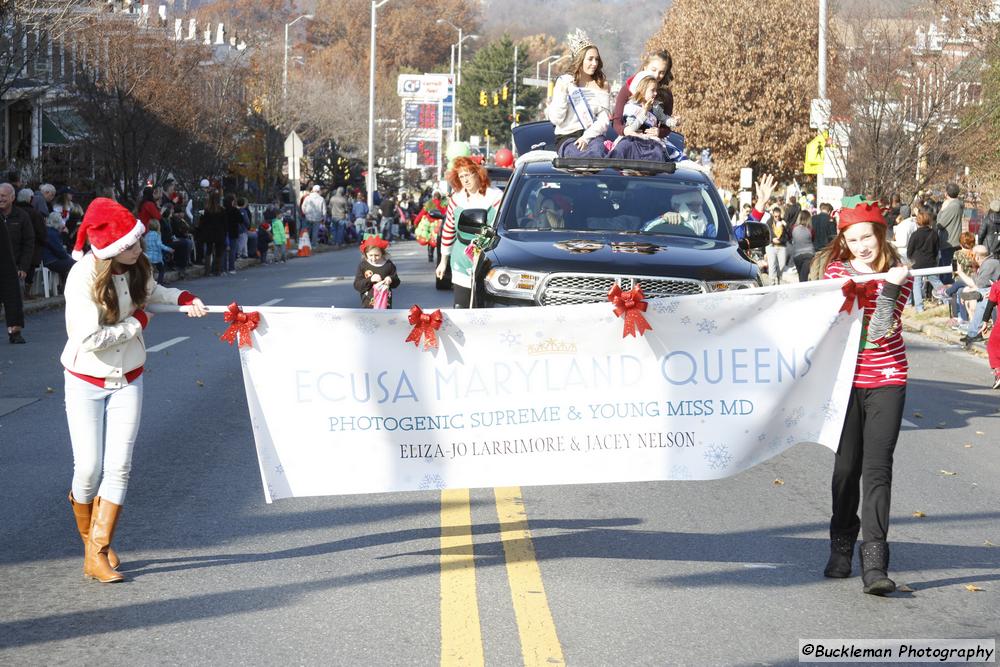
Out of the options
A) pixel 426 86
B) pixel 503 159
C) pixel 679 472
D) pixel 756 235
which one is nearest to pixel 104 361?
pixel 679 472

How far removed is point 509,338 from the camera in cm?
718

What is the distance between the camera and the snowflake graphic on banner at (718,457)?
7.23m

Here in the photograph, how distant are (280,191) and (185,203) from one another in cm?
2083

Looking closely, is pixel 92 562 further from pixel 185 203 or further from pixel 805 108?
pixel 805 108

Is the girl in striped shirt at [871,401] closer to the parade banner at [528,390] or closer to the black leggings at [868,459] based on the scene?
the black leggings at [868,459]

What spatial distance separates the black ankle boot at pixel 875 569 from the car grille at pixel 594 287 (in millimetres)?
3368

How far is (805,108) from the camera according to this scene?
5803 centimetres

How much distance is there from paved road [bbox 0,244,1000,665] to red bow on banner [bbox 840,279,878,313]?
1316mm

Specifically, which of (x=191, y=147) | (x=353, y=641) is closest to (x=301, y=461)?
(x=353, y=641)

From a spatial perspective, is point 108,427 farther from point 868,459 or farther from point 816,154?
point 816,154

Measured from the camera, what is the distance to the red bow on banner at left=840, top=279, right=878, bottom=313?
22.7ft

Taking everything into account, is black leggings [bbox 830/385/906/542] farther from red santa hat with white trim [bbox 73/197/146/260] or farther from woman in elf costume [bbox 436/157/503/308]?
woman in elf costume [bbox 436/157/503/308]

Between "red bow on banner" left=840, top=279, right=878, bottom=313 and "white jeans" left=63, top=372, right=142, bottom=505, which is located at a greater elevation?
"red bow on banner" left=840, top=279, right=878, bottom=313

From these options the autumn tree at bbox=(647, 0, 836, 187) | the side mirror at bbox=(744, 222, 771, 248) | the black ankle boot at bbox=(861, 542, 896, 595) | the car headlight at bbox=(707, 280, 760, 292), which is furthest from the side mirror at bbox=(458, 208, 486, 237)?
the autumn tree at bbox=(647, 0, 836, 187)
